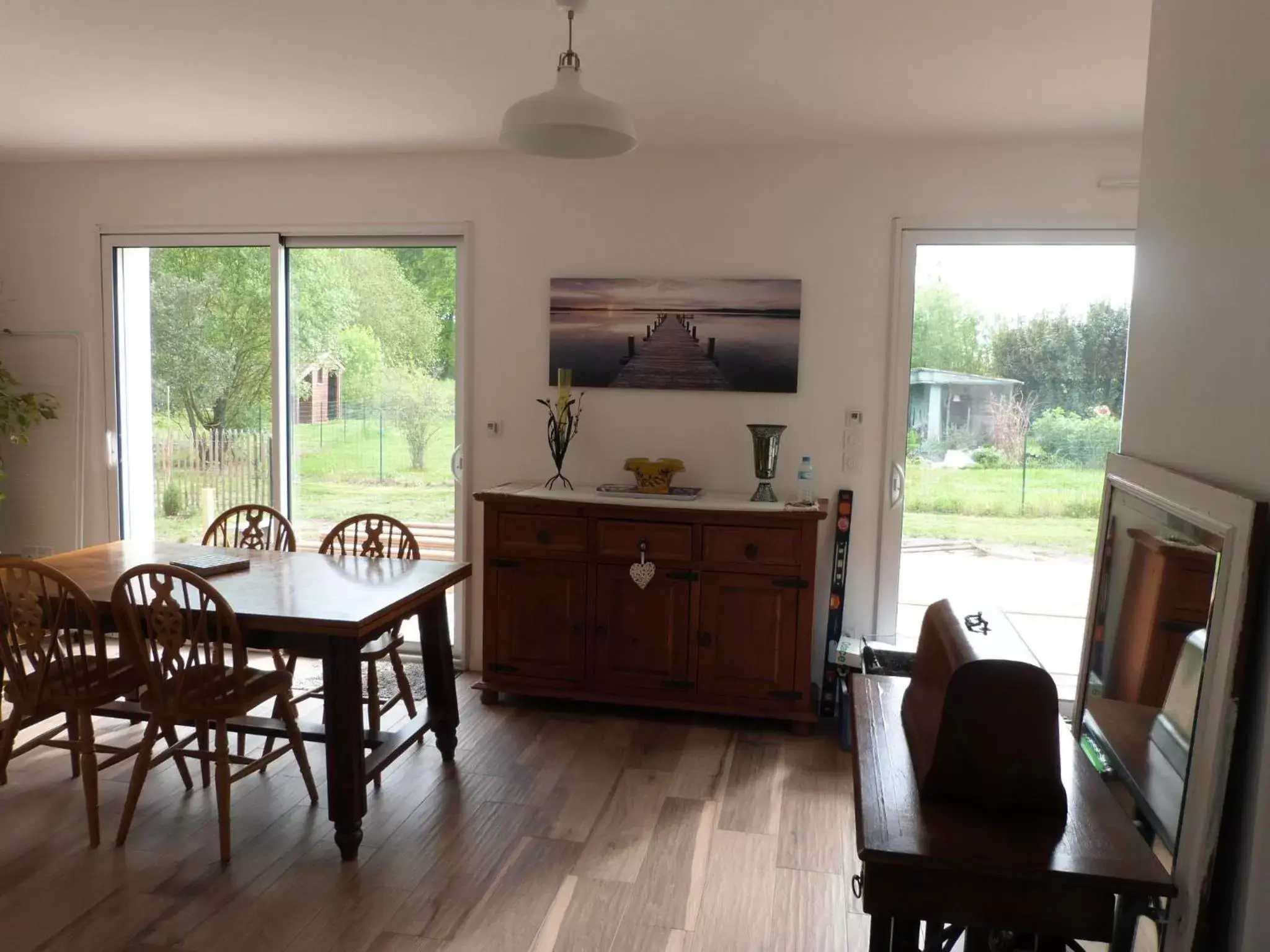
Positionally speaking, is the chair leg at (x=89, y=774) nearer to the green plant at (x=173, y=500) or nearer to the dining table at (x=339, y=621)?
the dining table at (x=339, y=621)

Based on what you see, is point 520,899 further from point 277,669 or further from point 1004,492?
point 1004,492

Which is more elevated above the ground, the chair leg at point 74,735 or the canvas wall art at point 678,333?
the canvas wall art at point 678,333

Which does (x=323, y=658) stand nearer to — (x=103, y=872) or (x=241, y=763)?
(x=241, y=763)

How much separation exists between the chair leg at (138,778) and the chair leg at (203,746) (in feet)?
→ 0.40

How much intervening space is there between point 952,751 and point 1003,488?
2769 millimetres

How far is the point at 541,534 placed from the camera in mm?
3855

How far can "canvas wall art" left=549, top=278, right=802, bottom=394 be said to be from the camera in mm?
4004

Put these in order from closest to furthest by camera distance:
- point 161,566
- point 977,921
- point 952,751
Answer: point 977,921 → point 952,751 → point 161,566

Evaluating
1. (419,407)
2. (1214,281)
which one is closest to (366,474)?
(419,407)

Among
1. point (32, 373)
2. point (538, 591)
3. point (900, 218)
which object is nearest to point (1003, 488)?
point (900, 218)

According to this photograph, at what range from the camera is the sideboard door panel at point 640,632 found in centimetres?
376

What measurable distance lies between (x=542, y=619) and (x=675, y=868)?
1417 mm

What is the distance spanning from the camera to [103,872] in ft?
8.47

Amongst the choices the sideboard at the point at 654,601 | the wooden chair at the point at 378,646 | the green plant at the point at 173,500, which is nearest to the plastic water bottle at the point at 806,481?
the sideboard at the point at 654,601
